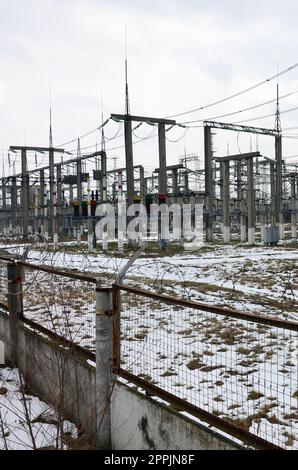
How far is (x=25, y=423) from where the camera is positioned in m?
5.32

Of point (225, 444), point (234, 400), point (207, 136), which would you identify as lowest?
point (234, 400)

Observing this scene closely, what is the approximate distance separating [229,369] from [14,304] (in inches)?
146

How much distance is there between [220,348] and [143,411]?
2703 millimetres

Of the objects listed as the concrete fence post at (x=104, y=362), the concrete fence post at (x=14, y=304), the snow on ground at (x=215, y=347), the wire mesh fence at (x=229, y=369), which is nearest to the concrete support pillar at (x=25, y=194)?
the snow on ground at (x=215, y=347)

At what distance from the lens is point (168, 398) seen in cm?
393

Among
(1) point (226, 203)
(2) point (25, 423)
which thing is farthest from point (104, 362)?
(1) point (226, 203)

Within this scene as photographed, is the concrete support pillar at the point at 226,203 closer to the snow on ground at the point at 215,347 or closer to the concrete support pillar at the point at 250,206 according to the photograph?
the concrete support pillar at the point at 250,206

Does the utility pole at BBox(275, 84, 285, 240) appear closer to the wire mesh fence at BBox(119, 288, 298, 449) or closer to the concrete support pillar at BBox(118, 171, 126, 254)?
the concrete support pillar at BBox(118, 171, 126, 254)

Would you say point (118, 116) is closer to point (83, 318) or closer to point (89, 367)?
point (83, 318)

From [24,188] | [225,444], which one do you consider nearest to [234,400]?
[225,444]

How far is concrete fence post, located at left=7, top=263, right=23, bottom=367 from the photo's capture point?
→ 23.9 feet

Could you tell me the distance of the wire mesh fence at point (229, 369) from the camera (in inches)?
176

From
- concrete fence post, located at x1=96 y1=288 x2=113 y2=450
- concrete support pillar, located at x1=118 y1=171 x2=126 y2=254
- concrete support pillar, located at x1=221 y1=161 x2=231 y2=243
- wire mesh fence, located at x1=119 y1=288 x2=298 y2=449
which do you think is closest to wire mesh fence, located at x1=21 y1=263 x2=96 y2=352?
wire mesh fence, located at x1=119 y1=288 x2=298 y2=449

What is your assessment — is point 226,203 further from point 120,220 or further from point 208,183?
point 120,220
